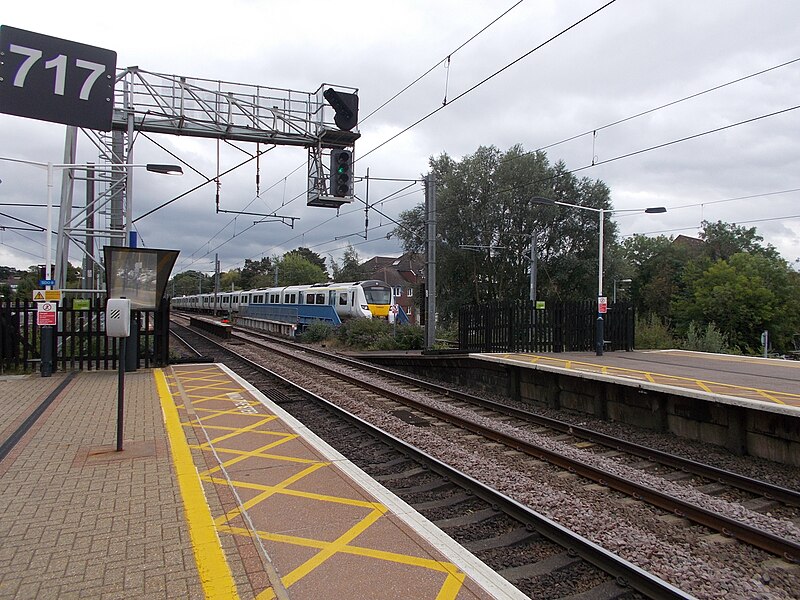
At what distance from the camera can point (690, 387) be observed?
892 centimetres

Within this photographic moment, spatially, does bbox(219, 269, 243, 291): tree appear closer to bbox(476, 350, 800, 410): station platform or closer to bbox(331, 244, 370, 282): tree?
bbox(331, 244, 370, 282): tree

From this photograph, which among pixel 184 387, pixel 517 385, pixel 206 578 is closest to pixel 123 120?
pixel 184 387

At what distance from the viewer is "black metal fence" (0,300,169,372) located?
38.8 feet

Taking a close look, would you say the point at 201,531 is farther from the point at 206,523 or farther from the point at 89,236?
the point at 89,236

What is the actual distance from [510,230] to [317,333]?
62.6 ft

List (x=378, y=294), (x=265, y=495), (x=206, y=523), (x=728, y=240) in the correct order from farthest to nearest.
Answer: (x=728, y=240) < (x=378, y=294) < (x=265, y=495) < (x=206, y=523)

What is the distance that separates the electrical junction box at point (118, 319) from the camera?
5.99 meters

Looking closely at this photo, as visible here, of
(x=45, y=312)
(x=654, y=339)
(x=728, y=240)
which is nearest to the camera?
(x=45, y=312)

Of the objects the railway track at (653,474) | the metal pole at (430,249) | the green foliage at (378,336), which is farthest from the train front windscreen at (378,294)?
the railway track at (653,474)

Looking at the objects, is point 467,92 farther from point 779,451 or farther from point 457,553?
point 457,553

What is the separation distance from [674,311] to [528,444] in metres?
47.9

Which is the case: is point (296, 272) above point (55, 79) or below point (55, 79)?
above

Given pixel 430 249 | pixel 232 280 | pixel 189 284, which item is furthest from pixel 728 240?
pixel 189 284

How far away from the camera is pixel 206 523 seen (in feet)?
13.8
